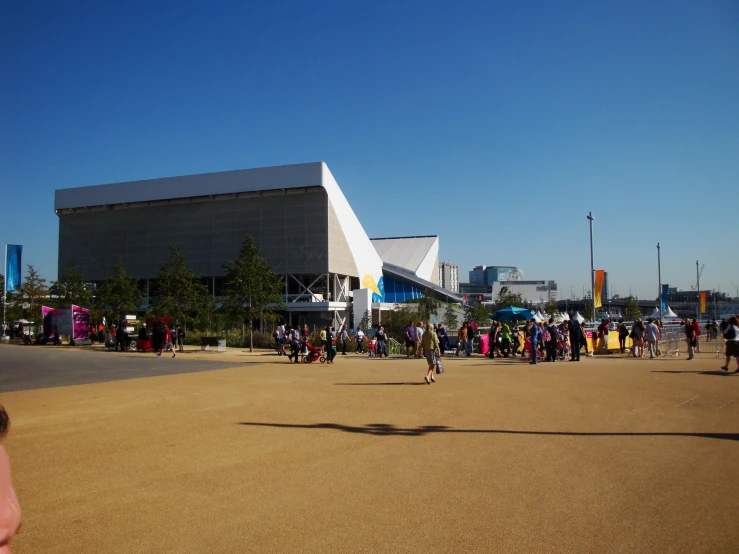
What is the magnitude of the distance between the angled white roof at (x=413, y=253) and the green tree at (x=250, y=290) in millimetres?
49606

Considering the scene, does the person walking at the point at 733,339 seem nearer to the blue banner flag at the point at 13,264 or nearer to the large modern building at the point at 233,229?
the large modern building at the point at 233,229

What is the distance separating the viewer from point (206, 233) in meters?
58.0

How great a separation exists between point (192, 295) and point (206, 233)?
2458 centimetres

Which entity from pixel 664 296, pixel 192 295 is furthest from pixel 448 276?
pixel 192 295

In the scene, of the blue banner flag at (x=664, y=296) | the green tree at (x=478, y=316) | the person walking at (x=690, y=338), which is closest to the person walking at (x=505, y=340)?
the person walking at (x=690, y=338)

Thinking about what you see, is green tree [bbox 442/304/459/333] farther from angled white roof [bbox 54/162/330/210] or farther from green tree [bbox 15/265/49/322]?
green tree [bbox 15/265/49/322]

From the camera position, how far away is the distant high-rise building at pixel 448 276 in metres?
166

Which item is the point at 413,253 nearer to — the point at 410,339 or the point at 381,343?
the point at 410,339

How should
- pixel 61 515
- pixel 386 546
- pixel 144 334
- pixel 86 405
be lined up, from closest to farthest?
pixel 386 546, pixel 61 515, pixel 86 405, pixel 144 334

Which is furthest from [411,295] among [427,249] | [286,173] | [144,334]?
[144,334]

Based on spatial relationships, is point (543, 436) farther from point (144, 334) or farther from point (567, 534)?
point (144, 334)

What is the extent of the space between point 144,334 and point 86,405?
66.6 ft

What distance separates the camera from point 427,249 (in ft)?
285

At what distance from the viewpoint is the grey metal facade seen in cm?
5459
